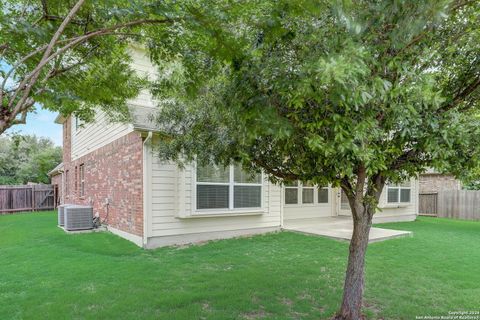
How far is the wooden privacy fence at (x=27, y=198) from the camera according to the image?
1832 cm

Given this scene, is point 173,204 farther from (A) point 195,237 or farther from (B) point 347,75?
(B) point 347,75

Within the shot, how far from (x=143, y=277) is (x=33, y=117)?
3.07 metres

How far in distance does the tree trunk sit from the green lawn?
0.35 meters

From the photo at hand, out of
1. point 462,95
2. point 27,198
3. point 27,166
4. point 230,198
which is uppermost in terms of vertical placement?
point 462,95

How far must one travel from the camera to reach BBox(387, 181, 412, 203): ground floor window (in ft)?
44.2

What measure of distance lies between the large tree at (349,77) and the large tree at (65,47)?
1.65 feet

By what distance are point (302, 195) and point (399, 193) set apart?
14.9 feet

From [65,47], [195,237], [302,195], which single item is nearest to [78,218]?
[195,237]

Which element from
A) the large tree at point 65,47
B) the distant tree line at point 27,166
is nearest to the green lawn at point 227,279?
the large tree at point 65,47

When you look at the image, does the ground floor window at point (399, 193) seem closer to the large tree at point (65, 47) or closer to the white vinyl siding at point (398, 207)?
the white vinyl siding at point (398, 207)

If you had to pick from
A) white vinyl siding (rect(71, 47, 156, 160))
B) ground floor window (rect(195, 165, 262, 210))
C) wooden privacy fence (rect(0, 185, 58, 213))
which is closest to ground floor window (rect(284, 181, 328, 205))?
ground floor window (rect(195, 165, 262, 210))

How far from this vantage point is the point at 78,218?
10.4 meters

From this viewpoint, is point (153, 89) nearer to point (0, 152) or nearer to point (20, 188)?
point (20, 188)

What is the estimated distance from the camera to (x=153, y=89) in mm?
4809
